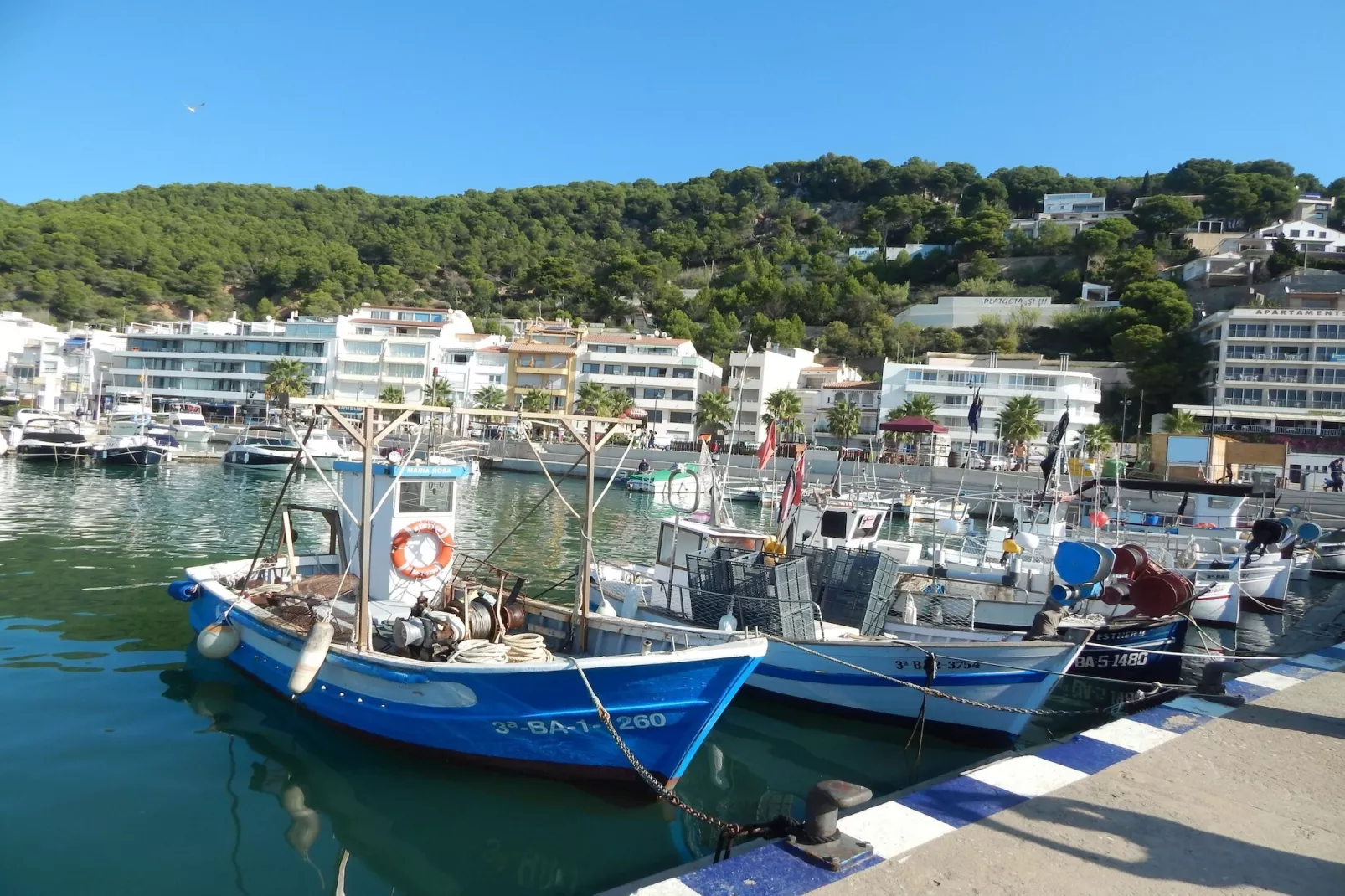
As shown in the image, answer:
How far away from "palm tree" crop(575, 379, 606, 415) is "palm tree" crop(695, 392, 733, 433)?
338 inches

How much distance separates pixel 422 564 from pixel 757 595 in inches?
182

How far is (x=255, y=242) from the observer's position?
4806 inches

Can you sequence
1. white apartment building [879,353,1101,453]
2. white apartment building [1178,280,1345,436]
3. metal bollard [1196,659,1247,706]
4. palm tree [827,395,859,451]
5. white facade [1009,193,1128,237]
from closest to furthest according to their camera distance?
metal bollard [1196,659,1247,706], white apartment building [879,353,1101,453], white apartment building [1178,280,1345,436], palm tree [827,395,859,451], white facade [1009,193,1128,237]

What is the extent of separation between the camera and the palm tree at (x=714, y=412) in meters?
71.5

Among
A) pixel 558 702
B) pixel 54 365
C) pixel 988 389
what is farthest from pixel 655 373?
pixel 558 702

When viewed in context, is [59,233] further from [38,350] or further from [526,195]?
[526,195]

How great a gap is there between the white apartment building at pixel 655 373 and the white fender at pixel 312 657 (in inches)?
2587

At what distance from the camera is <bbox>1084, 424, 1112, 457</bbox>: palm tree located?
5694cm

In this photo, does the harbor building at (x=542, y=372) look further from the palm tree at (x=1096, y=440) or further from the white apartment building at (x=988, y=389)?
the palm tree at (x=1096, y=440)

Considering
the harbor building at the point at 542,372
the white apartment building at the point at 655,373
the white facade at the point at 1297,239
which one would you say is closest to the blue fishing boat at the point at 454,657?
the white apartment building at the point at 655,373

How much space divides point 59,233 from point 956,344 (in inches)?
4424

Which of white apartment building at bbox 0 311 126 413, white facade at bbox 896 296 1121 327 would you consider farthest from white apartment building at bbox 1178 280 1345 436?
white apartment building at bbox 0 311 126 413

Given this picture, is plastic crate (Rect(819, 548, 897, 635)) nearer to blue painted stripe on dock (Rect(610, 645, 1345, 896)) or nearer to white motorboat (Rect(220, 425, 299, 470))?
blue painted stripe on dock (Rect(610, 645, 1345, 896))

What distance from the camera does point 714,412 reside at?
71688mm
